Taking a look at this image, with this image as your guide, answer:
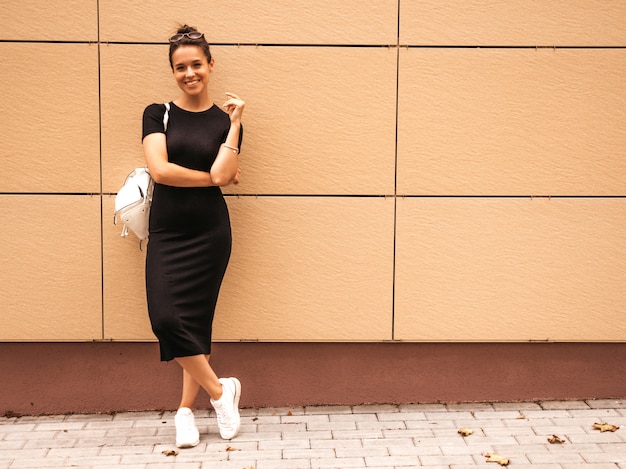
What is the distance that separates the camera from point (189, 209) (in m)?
4.34

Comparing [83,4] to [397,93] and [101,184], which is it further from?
[397,93]

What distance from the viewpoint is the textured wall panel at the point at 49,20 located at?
15.3 feet

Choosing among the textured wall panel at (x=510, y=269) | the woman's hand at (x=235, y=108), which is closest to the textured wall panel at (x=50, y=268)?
the woman's hand at (x=235, y=108)

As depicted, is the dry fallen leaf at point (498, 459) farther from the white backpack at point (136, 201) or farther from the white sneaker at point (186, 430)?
the white backpack at point (136, 201)

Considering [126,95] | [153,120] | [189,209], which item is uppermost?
[126,95]

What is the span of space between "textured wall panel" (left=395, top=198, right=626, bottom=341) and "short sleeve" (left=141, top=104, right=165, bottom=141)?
5.19 ft

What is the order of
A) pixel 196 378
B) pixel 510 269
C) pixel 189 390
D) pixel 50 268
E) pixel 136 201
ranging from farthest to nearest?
pixel 510 269 → pixel 50 268 → pixel 189 390 → pixel 196 378 → pixel 136 201

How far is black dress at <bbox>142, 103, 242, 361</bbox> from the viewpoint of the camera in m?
4.32

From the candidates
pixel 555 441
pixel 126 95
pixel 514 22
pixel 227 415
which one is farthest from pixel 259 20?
pixel 555 441

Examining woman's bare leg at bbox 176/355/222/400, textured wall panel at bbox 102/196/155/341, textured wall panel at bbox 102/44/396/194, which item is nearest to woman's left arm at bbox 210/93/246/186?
textured wall panel at bbox 102/44/396/194

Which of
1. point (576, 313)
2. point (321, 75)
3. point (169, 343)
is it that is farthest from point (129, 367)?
point (576, 313)

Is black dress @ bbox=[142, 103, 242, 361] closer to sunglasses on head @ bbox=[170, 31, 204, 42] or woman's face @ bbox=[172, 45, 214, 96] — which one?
woman's face @ bbox=[172, 45, 214, 96]

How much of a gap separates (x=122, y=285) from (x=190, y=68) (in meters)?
1.48

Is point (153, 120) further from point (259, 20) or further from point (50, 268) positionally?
point (50, 268)
